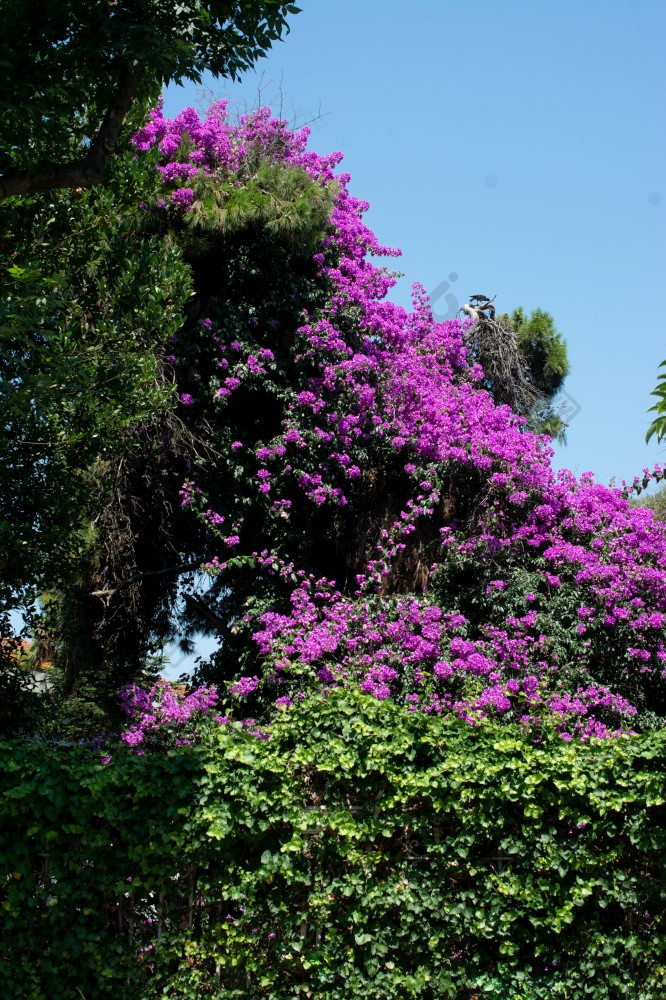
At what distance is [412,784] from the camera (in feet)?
16.3

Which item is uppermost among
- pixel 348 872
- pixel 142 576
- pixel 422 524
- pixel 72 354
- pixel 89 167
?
pixel 142 576

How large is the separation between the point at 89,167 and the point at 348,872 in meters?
4.94

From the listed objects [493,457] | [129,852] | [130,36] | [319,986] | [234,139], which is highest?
[234,139]

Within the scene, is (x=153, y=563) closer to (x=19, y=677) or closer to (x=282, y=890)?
(x=19, y=677)

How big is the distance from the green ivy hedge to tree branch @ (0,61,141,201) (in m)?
3.72

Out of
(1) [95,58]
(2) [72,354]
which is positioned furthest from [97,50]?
(2) [72,354]

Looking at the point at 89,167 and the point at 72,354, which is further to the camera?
the point at 72,354

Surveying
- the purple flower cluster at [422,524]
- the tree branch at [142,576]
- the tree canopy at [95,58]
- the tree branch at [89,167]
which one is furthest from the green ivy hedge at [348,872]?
the tree branch at [142,576]

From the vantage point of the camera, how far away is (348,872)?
498cm

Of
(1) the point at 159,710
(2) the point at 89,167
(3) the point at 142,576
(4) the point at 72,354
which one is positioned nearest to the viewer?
(2) the point at 89,167

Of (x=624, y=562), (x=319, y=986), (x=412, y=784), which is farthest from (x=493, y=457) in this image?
(x=319, y=986)

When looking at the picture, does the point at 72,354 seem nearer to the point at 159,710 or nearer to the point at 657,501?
the point at 159,710

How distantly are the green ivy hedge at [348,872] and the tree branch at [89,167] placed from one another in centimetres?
372

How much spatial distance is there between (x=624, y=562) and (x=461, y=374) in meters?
3.87
